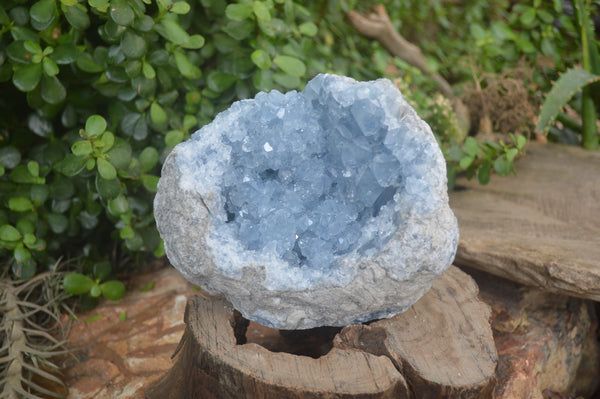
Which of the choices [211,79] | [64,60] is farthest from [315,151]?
[64,60]

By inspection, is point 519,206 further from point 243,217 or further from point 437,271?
point 243,217

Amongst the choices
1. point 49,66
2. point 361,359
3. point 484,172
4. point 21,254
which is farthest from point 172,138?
point 484,172

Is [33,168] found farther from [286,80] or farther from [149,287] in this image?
[286,80]

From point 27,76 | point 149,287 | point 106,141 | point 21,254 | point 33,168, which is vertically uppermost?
point 27,76

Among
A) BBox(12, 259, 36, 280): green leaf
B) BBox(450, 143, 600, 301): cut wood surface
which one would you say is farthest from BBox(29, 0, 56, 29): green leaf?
BBox(450, 143, 600, 301): cut wood surface

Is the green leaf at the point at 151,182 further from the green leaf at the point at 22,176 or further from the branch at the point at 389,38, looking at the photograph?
the branch at the point at 389,38

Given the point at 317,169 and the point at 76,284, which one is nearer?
the point at 317,169

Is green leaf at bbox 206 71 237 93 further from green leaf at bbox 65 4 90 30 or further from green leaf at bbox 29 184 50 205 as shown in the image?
green leaf at bbox 29 184 50 205

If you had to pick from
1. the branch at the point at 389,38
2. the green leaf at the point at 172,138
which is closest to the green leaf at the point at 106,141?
the green leaf at the point at 172,138
